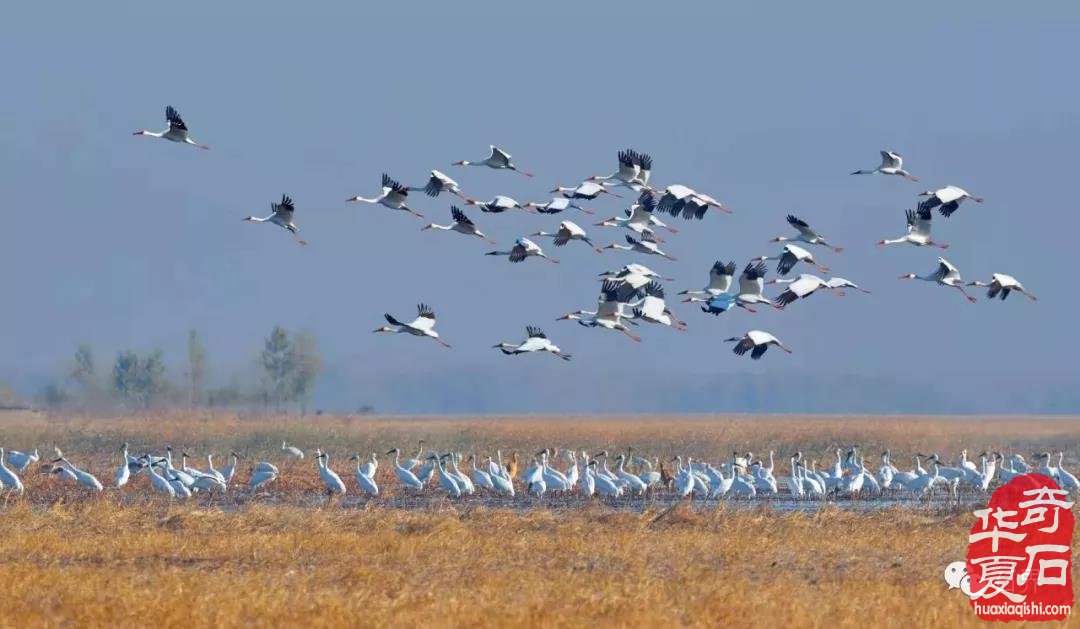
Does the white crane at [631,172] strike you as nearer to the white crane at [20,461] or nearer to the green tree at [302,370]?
the white crane at [20,461]

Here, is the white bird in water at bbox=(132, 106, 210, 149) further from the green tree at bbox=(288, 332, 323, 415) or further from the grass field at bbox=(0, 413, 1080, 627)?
the green tree at bbox=(288, 332, 323, 415)

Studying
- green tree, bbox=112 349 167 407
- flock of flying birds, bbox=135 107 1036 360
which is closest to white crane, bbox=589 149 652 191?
flock of flying birds, bbox=135 107 1036 360

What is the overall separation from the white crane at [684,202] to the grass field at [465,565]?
407 centimetres

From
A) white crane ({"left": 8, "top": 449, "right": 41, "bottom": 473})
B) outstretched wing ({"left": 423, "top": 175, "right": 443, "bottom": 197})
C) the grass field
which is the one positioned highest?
outstretched wing ({"left": 423, "top": 175, "right": 443, "bottom": 197})

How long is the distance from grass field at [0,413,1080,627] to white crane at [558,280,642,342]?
2.44m

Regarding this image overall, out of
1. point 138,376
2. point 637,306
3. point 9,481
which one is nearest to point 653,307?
point 637,306

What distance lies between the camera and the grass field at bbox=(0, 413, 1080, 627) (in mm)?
12570

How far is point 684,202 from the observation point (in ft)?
78.7

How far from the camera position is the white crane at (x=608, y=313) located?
23859 mm

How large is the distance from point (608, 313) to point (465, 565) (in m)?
9.03

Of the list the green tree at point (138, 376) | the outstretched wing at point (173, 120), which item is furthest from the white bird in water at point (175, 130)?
the green tree at point (138, 376)

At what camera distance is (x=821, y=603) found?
13172 mm

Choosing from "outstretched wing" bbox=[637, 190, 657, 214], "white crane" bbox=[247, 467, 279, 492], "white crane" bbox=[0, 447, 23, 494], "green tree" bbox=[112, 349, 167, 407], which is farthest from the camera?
"green tree" bbox=[112, 349, 167, 407]

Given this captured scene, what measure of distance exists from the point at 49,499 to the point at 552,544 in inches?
378
